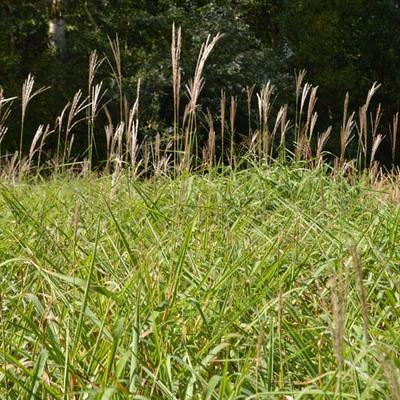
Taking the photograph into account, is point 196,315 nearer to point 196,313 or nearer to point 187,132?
point 196,313

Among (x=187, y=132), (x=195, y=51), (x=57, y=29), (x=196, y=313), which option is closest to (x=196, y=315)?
(x=196, y=313)

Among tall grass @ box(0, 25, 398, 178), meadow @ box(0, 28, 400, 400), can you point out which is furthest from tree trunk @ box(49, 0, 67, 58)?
meadow @ box(0, 28, 400, 400)

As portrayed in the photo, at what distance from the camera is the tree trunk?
17125 mm

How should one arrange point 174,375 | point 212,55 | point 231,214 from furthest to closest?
point 212,55 < point 231,214 < point 174,375

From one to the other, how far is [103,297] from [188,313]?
296 mm

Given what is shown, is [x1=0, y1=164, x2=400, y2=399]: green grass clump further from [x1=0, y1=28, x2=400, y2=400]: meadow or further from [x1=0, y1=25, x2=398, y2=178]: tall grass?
[x1=0, y1=25, x2=398, y2=178]: tall grass

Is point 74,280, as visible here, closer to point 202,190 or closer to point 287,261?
point 287,261

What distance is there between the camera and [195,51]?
57.3 ft

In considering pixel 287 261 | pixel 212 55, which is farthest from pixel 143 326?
pixel 212 55

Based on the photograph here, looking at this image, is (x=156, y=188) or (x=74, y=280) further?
(x=156, y=188)

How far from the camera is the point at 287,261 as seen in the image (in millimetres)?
3039

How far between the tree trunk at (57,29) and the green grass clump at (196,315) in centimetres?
1401

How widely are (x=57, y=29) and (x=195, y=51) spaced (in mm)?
2877

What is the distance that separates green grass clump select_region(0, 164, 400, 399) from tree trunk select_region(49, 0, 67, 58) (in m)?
14.0
